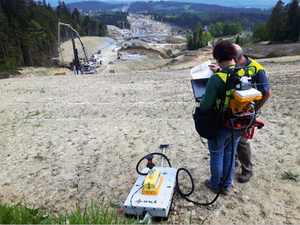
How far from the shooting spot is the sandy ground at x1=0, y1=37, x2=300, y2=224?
321 cm

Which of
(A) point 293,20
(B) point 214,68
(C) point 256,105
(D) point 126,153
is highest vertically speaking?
(A) point 293,20

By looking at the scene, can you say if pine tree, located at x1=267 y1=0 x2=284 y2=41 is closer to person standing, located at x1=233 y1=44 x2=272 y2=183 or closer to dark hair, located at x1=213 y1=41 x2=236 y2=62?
person standing, located at x1=233 y1=44 x2=272 y2=183

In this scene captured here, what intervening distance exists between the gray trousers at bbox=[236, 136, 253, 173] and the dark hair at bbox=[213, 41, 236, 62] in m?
1.33

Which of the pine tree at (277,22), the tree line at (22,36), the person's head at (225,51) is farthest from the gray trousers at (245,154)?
the pine tree at (277,22)

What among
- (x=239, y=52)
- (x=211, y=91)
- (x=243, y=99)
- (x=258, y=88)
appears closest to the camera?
(x=243, y=99)

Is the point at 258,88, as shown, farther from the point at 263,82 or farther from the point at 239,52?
the point at 239,52

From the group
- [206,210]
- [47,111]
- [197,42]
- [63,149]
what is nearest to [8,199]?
[63,149]

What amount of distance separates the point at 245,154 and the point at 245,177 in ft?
1.41

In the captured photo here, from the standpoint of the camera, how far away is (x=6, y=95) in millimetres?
12891

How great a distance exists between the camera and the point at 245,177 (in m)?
3.65

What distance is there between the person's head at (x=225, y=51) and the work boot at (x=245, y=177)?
202 centimetres

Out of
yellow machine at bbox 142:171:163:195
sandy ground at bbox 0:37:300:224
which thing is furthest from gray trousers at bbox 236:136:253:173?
yellow machine at bbox 142:171:163:195

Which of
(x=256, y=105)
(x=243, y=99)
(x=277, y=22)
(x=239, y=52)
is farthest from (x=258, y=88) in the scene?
(x=277, y=22)

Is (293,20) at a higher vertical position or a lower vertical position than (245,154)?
higher
